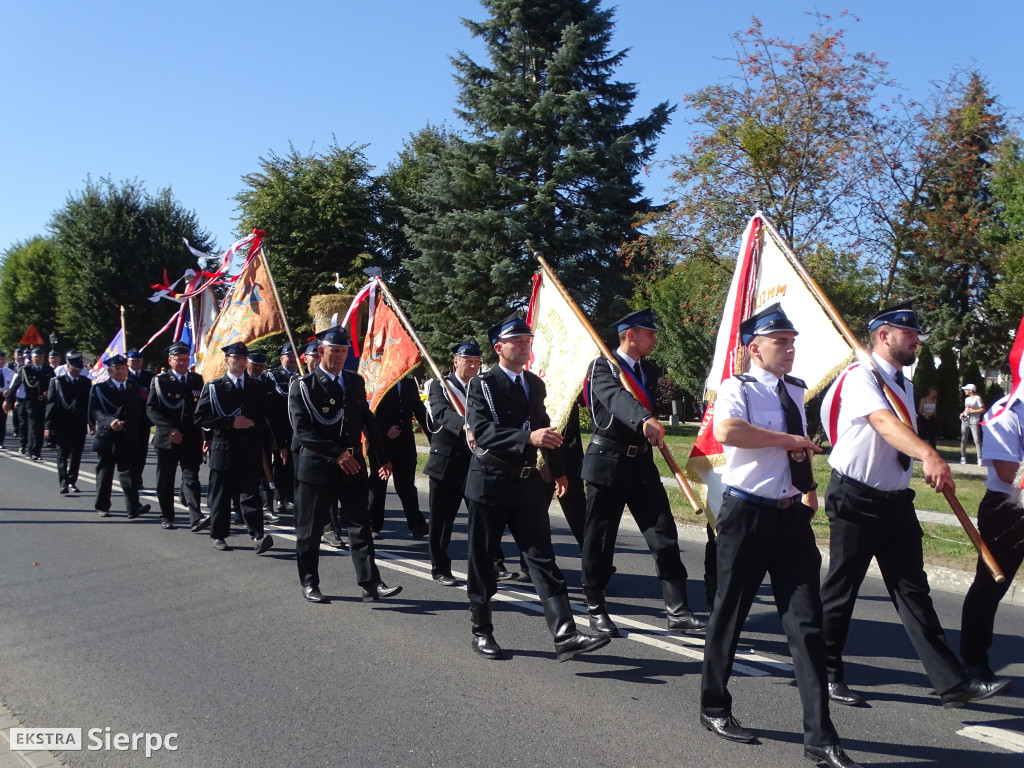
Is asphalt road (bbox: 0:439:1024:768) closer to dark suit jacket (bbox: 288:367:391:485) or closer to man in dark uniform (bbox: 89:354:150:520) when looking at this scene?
dark suit jacket (bbox: 288:367:391:485)

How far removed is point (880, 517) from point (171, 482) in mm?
8119

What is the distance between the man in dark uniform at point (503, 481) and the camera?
5.46 m

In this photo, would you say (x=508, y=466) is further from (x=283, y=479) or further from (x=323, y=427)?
(x=283, y=479)

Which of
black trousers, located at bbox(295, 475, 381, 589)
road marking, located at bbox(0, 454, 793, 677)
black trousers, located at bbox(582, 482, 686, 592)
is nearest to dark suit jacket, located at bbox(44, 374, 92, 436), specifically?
road marking, located at bbox(0, 454, 793, 677)

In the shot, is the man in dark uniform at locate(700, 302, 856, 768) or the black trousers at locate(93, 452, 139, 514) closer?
the man in dark uniform at locate(700, 302, 856, 768)

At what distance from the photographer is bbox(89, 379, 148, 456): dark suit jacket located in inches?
418

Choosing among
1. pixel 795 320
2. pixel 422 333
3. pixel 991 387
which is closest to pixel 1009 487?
pixel 795 320

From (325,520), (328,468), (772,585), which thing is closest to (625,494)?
(772,585)

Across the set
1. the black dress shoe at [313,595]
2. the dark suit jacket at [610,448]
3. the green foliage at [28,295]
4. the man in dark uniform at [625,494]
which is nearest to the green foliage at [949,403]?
the man in dark uniform at [625,494]

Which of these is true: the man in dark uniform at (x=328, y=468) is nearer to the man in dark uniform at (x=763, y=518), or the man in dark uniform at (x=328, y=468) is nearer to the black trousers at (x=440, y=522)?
the black trousers at (x=440, y=522)

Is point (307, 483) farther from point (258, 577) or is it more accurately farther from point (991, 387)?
point (991, 387)

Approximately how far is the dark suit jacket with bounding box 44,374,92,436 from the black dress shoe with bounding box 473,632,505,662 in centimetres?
959

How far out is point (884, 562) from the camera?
15.4ft

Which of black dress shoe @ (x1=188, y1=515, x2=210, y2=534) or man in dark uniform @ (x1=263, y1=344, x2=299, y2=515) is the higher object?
man in dark uniform @ (x1=263, y1=344, x2=299, y2=515)
